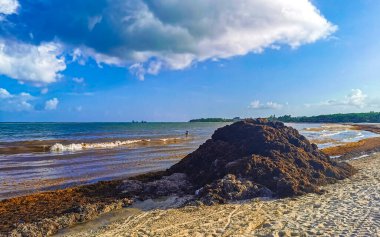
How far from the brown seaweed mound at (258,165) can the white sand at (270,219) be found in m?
0.87

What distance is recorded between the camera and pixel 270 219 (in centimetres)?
895

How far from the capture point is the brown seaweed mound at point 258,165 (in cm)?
1167

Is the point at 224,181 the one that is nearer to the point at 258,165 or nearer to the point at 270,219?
the point at 258,165

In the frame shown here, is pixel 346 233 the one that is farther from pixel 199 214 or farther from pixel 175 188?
pixel 175 188

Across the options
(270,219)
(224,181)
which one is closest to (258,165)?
(224,181)

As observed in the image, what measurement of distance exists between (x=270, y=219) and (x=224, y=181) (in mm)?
3029

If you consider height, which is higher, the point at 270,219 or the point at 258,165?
the point at 258,165

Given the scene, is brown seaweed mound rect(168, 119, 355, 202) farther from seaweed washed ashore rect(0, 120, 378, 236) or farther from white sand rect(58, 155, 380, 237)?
white sand rect(58, 155, 380, 237)

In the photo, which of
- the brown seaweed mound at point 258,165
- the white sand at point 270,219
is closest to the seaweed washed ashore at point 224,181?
the brown seaweed mound at point 258,165

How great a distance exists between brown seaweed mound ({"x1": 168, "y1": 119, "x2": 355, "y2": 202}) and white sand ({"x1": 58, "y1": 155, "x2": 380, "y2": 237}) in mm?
875

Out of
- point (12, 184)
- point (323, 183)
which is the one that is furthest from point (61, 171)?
point (323, 183)

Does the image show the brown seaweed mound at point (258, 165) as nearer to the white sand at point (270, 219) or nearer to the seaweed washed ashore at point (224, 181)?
the seaweed washed ashore at point (224, 181)

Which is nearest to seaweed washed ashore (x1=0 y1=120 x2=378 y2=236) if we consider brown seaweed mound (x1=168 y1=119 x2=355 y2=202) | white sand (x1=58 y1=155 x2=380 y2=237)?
brown seaweed mound (x1=168 y1=119 x2=355 y2=202)

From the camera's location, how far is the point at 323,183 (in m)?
13.0
